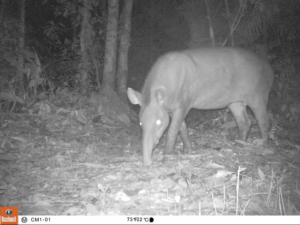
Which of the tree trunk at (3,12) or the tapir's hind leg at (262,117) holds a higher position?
the tree trunk at (3,12)

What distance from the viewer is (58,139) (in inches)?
261

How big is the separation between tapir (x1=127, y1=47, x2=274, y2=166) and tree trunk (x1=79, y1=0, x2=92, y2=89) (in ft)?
11.4

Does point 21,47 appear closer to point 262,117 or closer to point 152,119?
point 152,119

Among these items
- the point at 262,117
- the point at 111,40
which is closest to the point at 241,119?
the point at 262,117

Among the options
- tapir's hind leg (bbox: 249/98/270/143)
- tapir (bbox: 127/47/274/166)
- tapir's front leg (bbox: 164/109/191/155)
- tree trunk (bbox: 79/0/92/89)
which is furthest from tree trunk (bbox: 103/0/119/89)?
tapir's hind leg (bbox: 249/98/270/143)

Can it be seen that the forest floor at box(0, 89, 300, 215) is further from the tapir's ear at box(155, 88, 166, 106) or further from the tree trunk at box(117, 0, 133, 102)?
the tree trunk at box(117, 0, 133, 102)

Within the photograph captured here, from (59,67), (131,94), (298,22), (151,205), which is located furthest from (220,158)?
(59,67)

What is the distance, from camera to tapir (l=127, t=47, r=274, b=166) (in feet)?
18.6

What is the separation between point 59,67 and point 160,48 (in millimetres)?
4945

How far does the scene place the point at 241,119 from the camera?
25.2 ft

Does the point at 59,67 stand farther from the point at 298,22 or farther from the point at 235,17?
the point at 298,22

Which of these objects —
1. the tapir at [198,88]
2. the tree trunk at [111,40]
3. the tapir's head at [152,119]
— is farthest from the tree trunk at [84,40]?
the tapir's head at [152,119]

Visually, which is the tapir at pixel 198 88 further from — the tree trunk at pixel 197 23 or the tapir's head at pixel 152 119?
the tree trunk at pixel 197 23

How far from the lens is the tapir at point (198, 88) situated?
5660mm
